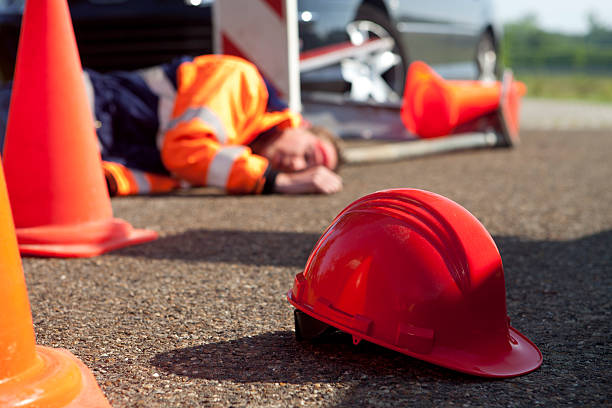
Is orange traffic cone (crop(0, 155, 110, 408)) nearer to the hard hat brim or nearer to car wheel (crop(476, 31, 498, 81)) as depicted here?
the hard hat brim

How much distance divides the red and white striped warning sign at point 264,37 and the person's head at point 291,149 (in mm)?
966

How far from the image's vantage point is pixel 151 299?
9.18 feet

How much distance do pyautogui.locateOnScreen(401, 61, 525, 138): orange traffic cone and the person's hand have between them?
2320mm

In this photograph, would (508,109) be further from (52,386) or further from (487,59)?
(52,386)

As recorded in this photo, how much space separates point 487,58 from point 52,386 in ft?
30.9

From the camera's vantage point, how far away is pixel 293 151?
4988 mm

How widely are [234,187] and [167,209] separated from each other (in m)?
0.48

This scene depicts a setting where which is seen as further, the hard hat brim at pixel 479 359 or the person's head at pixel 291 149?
the person's head at pixel 291 149

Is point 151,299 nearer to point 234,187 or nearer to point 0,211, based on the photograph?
point 0,211

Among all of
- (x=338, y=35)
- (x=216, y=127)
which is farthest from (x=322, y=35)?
(x=216, y=127)

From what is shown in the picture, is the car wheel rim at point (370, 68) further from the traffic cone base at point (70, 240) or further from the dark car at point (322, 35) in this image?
the traffic cone base at point (70, 240)

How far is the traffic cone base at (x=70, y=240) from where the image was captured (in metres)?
3.36

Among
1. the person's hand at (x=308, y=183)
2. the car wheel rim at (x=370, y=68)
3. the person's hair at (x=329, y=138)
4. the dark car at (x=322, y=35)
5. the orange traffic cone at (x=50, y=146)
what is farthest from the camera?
the car wheel rim at (x=370, y=68)

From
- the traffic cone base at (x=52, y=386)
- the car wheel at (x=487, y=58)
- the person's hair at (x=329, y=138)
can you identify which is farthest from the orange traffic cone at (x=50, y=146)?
the car wheel at (x=487, y=58)
